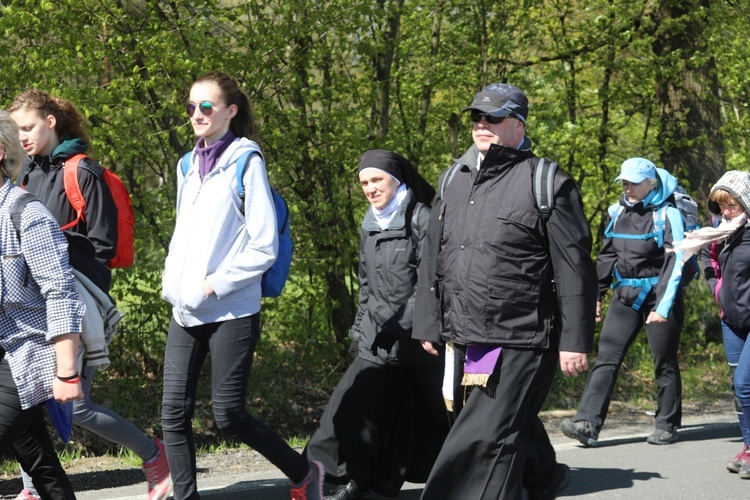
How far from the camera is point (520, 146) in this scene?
183 inches

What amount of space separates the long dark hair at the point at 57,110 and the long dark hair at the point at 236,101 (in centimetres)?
74

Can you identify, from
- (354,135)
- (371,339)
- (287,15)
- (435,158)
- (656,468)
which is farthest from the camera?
(435,158)

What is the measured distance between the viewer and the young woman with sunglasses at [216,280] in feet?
15.3

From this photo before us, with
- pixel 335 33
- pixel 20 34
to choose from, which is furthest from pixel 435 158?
pixel 20 34

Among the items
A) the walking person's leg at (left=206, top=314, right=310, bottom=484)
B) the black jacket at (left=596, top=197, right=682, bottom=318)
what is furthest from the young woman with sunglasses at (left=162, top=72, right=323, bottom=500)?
the black jacket at (left=596, top=197, right=682, bottom=318)

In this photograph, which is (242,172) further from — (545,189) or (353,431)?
(353,431)

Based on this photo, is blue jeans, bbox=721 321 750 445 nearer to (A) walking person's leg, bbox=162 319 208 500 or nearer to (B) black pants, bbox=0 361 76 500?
(A) walking person's leg, bbox=162 319 208 500

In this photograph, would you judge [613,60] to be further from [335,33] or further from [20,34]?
[20,34]

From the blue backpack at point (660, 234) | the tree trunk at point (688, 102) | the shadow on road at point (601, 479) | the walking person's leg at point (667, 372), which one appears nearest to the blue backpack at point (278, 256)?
the shadow on road at point (601, 479)

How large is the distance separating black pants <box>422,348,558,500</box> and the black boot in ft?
3.63

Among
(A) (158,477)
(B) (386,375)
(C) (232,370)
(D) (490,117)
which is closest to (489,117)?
(D) (490,117)

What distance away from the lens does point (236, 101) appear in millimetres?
5000

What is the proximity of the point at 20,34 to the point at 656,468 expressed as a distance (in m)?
5.60

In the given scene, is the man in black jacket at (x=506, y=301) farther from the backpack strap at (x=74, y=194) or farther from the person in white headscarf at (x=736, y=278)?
the person in white headscarf at (x=736, y=278)
